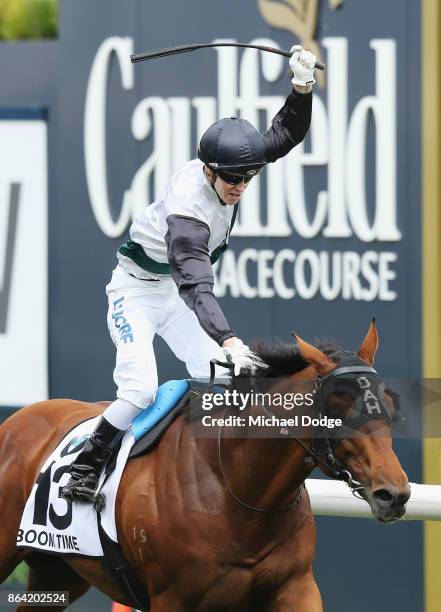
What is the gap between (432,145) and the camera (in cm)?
639

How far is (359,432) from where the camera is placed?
13.1ft

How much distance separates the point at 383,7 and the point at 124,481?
290 centimetres

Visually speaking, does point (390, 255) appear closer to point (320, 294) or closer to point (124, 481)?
point (320, 294)

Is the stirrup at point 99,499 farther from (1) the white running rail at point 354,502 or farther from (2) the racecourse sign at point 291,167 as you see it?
(2) the racecourse sign at point 291,167

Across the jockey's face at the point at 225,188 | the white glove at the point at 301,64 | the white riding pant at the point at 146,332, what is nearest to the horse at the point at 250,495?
the white riding pant at the point at 146,332

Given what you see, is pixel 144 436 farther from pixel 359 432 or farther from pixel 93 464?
pixel 359 432

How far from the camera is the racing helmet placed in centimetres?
451

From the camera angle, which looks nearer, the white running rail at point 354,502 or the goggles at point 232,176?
the goggles at point 232,176

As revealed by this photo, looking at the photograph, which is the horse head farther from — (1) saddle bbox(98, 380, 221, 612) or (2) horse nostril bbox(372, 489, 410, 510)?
(1) saddle bbox(98, 380, 221, 612)

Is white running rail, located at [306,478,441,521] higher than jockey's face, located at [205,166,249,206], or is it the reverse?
jockey's face, located at [205,166,249,206]

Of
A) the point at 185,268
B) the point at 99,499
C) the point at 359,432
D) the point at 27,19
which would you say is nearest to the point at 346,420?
the point at 359,432

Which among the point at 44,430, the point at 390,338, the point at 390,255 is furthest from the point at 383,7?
the point at 44,430

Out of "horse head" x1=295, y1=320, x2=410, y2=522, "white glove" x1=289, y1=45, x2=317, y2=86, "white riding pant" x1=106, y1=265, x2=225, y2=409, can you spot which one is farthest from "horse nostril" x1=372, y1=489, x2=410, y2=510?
"white glove" x1=289, y1=45, x2=317, y2=86

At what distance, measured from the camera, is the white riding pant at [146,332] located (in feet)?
15.8
